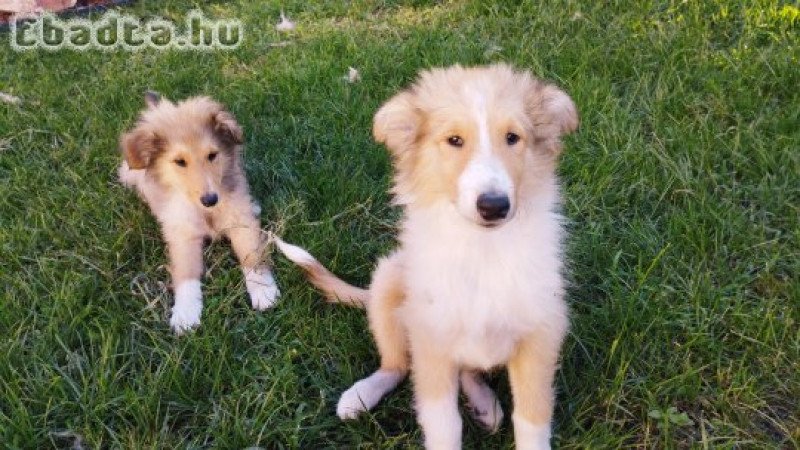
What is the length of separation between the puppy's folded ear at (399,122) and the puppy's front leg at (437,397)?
0.66m

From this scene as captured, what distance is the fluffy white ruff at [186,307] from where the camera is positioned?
2.95m

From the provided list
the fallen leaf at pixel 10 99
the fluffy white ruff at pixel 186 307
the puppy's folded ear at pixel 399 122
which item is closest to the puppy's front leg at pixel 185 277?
the fluffy white ruff at pixel 186 307

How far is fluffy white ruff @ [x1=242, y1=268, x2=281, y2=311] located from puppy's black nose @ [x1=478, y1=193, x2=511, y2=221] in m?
1.36

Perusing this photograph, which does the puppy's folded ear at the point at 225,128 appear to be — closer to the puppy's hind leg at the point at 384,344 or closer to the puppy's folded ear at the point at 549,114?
the puppy's hind leg at the point at 384,344

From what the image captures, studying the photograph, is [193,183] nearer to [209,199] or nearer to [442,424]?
[209,199]

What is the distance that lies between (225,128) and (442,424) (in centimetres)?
207

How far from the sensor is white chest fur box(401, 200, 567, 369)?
2246mm

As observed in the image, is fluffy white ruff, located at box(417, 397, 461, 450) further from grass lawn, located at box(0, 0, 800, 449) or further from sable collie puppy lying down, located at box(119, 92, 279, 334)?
sable collie puppy lying down, located at box(119, 92, 279, 334)

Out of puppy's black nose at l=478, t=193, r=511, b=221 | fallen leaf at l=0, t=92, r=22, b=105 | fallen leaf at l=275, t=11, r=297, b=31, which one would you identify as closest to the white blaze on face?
puppy's black nose at l=478, t=193, r=511, b=221

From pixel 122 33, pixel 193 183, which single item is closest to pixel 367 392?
pixel 193 183

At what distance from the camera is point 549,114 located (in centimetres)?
231

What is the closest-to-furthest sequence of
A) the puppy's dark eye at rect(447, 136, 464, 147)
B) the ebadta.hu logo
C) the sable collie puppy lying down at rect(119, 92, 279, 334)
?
1. the puppy's dark eye at rect(447, 136, 464, 147)
2. the sable collie puppy lying down at rect(119, 92, 279, 334)
3. the ebadta.hu logo

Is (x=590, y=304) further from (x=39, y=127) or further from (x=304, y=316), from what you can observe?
(x=39, y=127)

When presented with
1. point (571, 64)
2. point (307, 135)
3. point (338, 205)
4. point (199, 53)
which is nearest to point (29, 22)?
point (199, 53)
